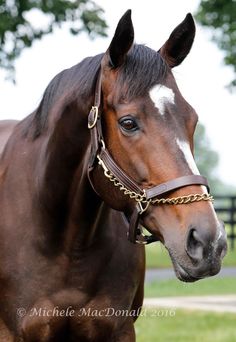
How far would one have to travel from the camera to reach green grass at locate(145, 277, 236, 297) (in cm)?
1425

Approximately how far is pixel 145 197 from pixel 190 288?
11757 millimetres

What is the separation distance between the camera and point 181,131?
12.6 ft

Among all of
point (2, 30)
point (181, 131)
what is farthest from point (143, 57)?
point (2, 30)

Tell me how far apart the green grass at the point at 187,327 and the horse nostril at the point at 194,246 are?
545cm

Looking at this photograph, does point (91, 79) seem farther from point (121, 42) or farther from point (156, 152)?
point (156, 152)

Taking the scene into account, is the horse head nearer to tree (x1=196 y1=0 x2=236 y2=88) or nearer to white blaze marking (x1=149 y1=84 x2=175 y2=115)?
white blaze marking (x1=149 y1=84 x2=175 y2=115)

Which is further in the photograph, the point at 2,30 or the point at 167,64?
the point at 2,30

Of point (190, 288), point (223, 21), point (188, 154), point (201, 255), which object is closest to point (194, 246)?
point (201, 255)

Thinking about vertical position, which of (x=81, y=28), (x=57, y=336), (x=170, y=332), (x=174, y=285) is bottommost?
(x=174, y=285)

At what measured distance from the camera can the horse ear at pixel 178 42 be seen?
4254mm

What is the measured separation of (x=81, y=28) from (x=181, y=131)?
38.6 ft

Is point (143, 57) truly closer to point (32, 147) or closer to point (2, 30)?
point (32, 147)

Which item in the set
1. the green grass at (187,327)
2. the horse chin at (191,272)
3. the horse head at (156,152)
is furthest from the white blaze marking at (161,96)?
the green grass at (187,327)

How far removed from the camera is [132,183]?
396 cm
